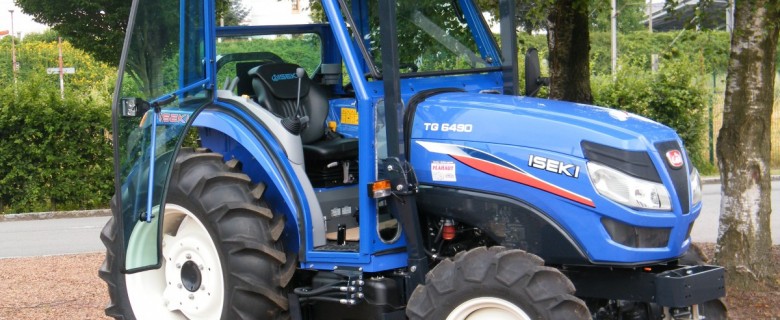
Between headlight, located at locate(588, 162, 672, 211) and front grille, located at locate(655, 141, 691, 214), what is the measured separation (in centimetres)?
16

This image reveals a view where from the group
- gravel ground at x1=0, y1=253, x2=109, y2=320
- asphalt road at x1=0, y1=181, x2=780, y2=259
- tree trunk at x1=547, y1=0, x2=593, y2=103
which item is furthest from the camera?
asphalt road at x1=0, y1=181, x2=780, y2=259

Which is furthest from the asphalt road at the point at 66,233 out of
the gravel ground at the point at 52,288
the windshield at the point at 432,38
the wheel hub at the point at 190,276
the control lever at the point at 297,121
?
the control lever at the point at 297,121

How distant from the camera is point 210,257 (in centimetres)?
608

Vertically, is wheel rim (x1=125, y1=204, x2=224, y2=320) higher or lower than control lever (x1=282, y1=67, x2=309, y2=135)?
lower

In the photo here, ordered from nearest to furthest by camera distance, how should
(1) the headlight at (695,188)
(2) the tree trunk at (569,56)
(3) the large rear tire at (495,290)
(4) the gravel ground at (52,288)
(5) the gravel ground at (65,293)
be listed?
(3) the large rear tire at (495,290)
(1) the headlight at (695,188)
(5) the gravel ground at (65,293)
(4) the gravel ground at (52,288)
(2) the tree trunk at (569,56)

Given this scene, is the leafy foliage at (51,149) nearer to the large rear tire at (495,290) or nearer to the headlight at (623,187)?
the large rear tire at (495,290)

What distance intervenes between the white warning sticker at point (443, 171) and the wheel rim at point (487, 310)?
732mm

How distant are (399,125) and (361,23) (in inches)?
34.9

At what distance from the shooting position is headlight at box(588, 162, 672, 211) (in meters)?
5.00

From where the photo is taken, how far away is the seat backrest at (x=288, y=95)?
6.42m

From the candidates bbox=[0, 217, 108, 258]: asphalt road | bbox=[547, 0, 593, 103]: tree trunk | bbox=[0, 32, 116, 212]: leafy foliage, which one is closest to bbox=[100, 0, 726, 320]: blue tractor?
bbox=[547, 0, 593, 103]: tree trunk

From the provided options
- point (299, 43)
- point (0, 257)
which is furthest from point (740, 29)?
point (0, 257)

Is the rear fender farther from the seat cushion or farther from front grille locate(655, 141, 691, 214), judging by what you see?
front grille locate(655, 141, 691, 214)

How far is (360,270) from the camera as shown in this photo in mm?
5691
